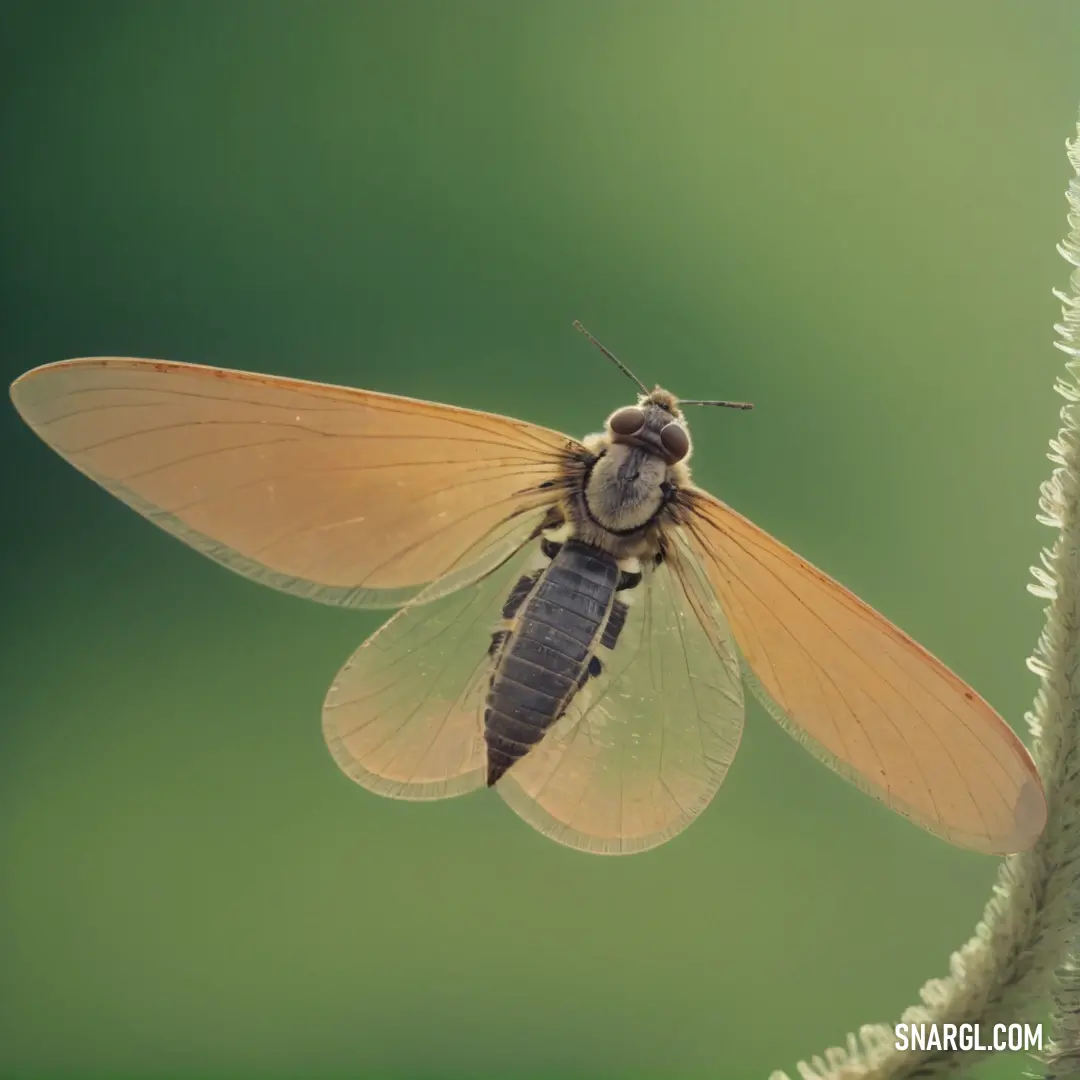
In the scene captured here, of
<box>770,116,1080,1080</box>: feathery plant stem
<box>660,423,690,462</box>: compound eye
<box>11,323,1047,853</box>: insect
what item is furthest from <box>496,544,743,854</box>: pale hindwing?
<box>770,116,1080,1080</box>: feathery plant stem

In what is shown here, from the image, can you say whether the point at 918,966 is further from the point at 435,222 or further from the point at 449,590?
the point at 435,222

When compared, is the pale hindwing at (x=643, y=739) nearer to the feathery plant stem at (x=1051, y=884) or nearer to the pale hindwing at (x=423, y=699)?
the pale hindwing at (x=423, y=699)

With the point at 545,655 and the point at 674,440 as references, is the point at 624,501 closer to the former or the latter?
the point at 674,440

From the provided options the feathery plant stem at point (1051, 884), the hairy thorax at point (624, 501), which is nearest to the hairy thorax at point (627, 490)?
the hairy thorax at point (624, 501)

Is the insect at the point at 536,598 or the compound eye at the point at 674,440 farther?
the compound eye at the point at 674,440

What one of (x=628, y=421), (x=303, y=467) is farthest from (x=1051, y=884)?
(x=303, y=467)

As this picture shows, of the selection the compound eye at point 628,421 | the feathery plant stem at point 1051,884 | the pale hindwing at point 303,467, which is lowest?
the feathery plant stem at point 1051,884

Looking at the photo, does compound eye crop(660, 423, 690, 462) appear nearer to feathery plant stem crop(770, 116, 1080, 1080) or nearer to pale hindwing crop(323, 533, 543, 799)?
pale hindwing crop(323, 533, 543, 799)
